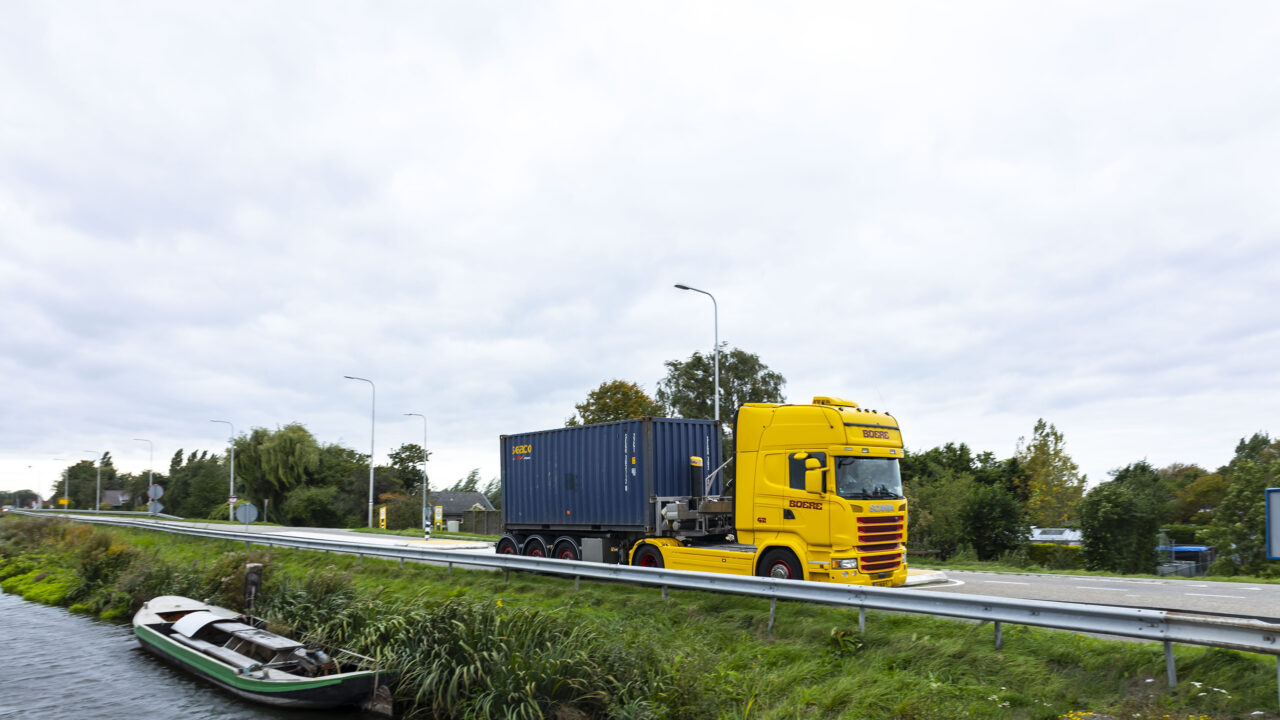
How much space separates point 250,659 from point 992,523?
22.1 m

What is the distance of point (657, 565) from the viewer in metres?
15.2

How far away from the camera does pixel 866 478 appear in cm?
1280

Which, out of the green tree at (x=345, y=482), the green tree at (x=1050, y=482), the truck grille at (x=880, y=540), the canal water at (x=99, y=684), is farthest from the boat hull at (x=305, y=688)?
the green tree at (x=345, y=482)

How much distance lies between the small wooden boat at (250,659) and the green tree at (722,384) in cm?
3654

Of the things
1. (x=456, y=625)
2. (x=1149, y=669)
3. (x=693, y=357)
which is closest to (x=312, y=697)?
(x=456, y=625)

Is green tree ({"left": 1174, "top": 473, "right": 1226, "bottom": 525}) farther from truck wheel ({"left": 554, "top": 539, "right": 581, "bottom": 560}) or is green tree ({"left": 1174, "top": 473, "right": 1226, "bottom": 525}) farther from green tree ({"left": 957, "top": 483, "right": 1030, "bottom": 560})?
truck wheel ({"left": 554, "top": 539, "right": 581, "bottom": 560})

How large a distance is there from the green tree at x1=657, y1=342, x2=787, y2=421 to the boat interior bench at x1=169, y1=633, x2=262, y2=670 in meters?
38.1

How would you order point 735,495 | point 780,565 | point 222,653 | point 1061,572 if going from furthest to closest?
point 1061,572 < point 735,495 < point 780,565 < point 222,653

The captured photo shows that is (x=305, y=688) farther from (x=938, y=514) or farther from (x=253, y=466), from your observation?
(x=253, y=466)

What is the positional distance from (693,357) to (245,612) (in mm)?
38548

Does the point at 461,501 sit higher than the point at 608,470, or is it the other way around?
the point at 608,470

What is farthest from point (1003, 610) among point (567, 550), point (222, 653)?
point (222, 653)

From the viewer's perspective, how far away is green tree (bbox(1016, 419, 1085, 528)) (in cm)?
3619

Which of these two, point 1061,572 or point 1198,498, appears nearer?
point 1061,572
